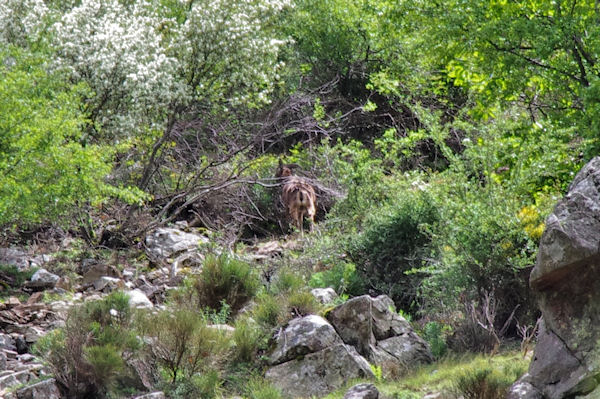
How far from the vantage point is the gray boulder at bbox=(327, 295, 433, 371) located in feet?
30.1

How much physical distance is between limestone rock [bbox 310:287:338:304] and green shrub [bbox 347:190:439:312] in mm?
1190

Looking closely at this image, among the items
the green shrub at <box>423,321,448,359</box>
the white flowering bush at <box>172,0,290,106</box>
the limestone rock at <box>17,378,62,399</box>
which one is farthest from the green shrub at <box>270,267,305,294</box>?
the white flowering bush at <box>172,0,290,106</box>

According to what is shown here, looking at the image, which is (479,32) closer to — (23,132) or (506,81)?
(506,81)

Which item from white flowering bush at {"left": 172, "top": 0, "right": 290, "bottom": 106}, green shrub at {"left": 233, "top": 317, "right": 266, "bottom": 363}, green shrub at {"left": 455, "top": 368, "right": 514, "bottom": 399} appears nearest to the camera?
green shrub at {"left": 455, "top": 368, "right": 514, "bottom": 399}

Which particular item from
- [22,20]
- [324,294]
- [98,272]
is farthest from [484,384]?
[22,20]

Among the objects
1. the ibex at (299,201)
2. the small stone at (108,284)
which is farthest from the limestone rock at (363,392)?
the ibex at (299,201)

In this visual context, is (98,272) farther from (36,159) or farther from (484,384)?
(484,384)

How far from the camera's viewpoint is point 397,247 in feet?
40.8

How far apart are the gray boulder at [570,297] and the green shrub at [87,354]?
4.11 meters

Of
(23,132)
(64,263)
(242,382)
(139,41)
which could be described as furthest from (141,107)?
(242,382)

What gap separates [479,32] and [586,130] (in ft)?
6.37

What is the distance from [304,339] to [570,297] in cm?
363

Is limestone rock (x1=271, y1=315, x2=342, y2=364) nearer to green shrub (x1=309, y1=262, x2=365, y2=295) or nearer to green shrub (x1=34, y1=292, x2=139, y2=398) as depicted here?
green shrub (x1=34, y1=292, x2=139, y2=398)

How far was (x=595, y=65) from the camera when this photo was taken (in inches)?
427
